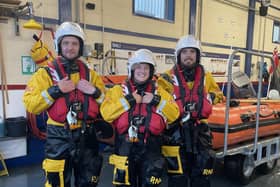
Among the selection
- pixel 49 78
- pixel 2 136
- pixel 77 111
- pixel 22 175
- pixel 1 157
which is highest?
pixel 49 78

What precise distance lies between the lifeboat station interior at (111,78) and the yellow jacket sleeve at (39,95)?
460 mm

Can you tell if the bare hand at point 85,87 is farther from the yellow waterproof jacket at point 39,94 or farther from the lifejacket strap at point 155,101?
the lifejacket strap at point 155,101

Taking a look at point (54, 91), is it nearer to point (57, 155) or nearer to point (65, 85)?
point (65, 85)

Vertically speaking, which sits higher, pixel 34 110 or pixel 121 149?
pixel 34 110

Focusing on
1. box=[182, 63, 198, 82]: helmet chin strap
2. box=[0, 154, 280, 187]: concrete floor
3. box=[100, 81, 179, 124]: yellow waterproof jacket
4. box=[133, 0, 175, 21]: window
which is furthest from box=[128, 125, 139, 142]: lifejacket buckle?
box=[133, 0, 175, 21]: window

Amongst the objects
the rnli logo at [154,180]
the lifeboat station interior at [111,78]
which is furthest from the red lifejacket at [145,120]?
the lifeboat station interior at [111,78]

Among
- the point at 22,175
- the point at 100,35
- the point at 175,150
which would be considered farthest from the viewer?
the point at 100,35

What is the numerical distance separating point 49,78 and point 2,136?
193 centimetres

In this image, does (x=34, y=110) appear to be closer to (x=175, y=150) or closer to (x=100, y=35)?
(x=175, y=150)

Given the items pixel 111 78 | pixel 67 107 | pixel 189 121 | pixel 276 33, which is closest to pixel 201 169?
pixel 189 121

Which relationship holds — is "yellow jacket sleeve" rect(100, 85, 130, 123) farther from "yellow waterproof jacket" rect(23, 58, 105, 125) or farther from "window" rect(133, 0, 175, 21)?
"window" rect(133, 0, 175, 21)

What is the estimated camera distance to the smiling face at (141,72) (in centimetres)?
177

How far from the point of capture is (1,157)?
319cm

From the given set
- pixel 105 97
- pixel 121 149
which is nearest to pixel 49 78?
pixel 105 97
